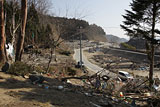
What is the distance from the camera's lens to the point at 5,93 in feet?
13.6

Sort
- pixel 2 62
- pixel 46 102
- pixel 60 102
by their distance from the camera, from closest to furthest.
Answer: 1. pixel 46 102
2. pixel 60 102
3. pixel 2 62

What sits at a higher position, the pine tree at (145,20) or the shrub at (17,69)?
the pine tree at (145,20)

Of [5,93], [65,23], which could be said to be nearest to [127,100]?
[5,93]

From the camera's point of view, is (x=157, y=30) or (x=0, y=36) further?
(x=157, y=30)

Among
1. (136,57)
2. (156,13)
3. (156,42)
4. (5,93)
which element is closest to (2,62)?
(5,93)

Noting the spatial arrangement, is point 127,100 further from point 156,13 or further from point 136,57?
point 136,57

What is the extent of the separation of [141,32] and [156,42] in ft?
5.14

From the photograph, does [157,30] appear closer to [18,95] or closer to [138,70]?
[18,95]

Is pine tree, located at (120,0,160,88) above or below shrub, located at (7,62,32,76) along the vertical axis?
above

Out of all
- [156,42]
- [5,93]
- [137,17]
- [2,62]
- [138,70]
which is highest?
[137,17]

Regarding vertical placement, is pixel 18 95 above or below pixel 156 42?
below

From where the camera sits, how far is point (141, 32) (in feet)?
36.5

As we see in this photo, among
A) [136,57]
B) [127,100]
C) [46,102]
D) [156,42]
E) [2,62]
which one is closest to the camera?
[46,102]

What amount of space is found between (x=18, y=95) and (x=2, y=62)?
359 centimetres
